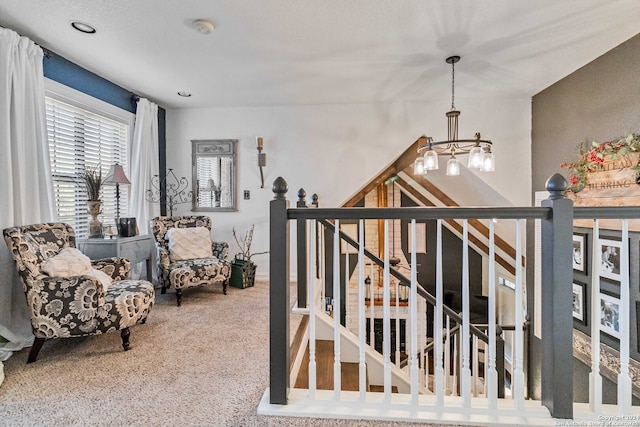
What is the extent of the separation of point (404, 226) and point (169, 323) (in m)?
5.34

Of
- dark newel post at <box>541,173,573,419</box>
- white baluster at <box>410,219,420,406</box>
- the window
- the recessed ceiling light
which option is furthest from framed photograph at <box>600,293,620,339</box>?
the window

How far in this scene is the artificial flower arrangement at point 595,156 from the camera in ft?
8.14

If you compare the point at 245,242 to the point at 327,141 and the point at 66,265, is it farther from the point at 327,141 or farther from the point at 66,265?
the point at 66,265

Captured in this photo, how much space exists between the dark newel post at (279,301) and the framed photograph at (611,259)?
2748 millimetres

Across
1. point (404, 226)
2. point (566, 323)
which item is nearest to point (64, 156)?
point (566, 323)

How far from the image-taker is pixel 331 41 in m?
2.49

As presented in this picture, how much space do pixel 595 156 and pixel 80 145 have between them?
470 cm

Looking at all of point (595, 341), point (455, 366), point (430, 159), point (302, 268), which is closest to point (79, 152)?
point (302, 268)

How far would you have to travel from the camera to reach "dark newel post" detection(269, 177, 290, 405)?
1533 millimetres

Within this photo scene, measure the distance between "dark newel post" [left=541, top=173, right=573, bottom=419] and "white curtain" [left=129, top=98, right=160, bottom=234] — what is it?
12.7 feet

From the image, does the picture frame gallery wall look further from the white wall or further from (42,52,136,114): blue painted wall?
(42,52,136,114): blue painted wall

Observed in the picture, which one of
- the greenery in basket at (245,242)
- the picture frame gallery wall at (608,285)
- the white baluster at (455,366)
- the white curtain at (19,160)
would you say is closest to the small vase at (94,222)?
the white curtain at (19,160)

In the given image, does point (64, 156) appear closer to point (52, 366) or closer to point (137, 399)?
point (52, 366)

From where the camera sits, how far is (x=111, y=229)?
10.2 ft
